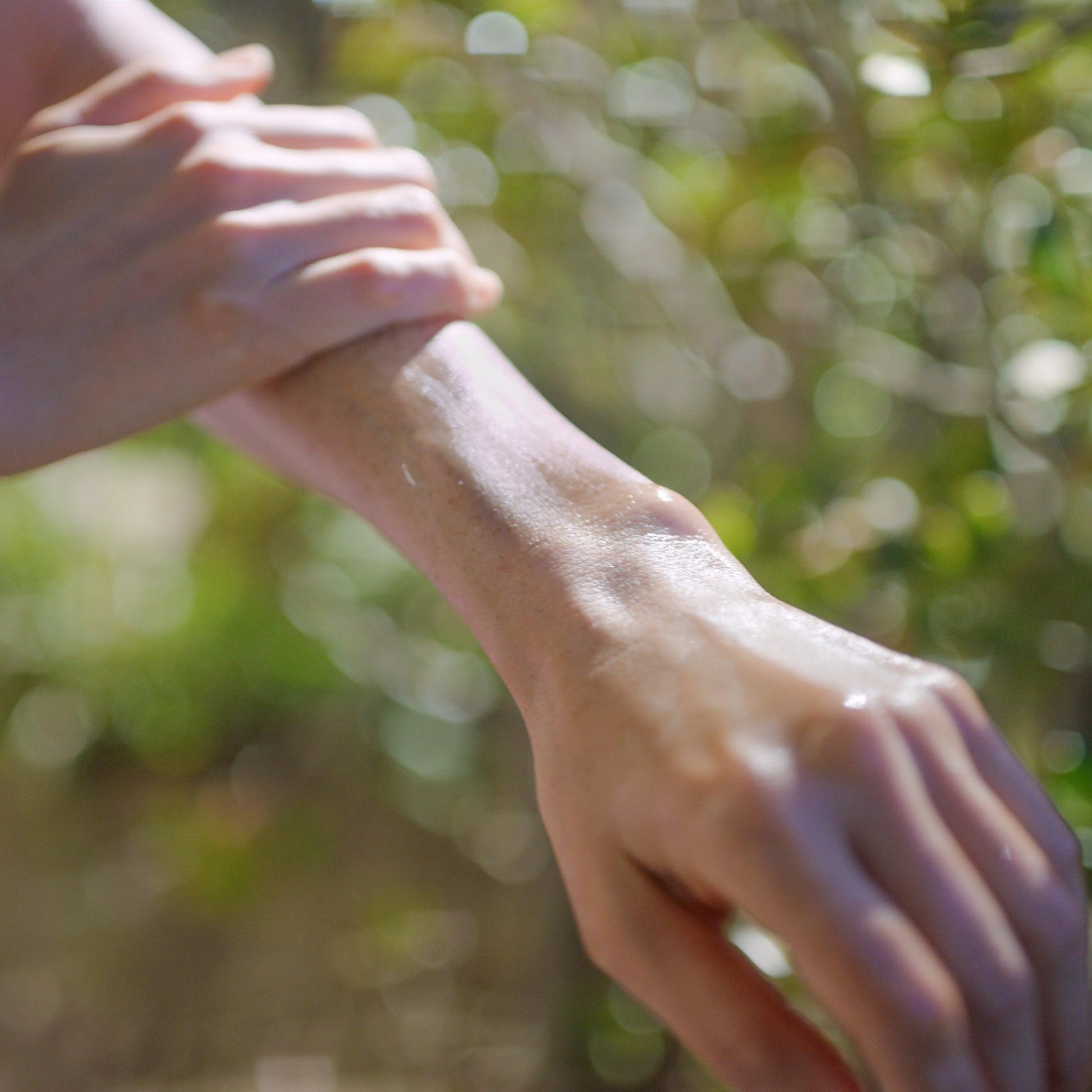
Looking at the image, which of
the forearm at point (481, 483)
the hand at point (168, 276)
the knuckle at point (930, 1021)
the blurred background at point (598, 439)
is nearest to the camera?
the knuckle at point (930, 1021)

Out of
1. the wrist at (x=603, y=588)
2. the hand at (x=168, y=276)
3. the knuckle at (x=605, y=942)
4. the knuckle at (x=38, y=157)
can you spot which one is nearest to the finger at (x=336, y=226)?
the hand at (x=168, y=276)

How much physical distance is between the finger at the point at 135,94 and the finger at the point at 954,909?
0.50m

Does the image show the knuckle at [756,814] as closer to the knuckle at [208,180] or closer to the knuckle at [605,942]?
the knuckle at [605,942]

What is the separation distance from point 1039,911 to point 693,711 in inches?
4.6

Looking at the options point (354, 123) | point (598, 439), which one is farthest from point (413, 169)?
point (598, 439)

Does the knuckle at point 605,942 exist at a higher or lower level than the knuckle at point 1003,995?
lower

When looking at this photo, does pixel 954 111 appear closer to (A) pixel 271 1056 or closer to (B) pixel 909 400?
(B) pixel 909 400

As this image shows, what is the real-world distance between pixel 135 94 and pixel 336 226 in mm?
143

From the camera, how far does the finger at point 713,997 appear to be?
0.32 metres

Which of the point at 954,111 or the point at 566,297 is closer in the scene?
the point at 954,111

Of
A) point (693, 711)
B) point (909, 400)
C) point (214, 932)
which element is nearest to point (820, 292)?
point (909, 400)

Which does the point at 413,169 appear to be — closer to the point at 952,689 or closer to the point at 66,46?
the point at 66,46

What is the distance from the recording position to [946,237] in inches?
33.2

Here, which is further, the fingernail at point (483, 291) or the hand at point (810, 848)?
the fingernail at point (483, 291)
